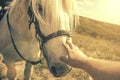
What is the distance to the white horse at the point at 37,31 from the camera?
2.35 metres

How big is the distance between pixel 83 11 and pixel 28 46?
397 centimetres

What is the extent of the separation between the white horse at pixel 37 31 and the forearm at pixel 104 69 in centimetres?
76

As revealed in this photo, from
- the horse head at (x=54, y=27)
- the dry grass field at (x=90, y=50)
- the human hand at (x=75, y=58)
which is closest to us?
the human hand at (x=75, y=58)

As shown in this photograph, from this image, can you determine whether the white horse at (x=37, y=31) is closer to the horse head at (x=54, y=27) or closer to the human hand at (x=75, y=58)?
the horse head at (x=54, y=27)

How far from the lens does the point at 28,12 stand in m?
2.58

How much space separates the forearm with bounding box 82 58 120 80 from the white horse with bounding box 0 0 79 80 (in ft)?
2.49

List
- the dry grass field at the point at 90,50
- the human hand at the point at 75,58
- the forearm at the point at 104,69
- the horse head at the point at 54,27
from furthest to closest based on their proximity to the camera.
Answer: the dry grass field at the point at 90,50
the horse head at the point at 54,27
the human hand at the point at 75,58
the forearm at the point at 104,69

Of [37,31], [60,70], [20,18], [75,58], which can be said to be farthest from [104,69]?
[20,18]

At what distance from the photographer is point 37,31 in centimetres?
251

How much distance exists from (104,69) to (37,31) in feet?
3.91

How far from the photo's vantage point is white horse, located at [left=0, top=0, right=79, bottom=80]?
2.35 meters

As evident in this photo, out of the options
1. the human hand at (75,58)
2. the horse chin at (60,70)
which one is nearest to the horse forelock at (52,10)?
the horse chin at (60,70)

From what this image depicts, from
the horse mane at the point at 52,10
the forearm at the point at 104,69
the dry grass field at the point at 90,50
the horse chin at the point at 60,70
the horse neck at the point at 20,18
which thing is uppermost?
the forearm at the point at 104,69

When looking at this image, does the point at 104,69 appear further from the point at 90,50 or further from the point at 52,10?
the point at 90,50
